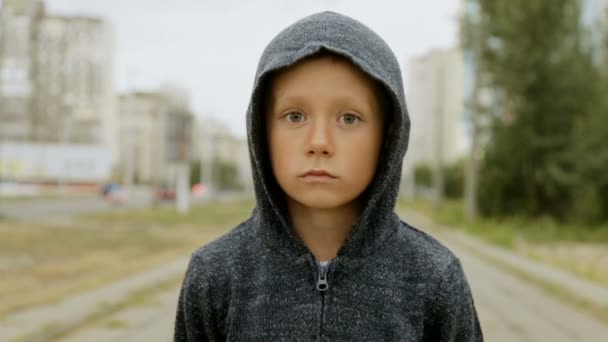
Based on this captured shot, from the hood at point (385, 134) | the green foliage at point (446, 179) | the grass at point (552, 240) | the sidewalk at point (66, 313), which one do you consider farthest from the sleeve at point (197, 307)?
the green foliage at point (446, 179)

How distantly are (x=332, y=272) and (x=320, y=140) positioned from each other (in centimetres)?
27

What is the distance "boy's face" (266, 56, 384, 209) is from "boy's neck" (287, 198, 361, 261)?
0.06 m

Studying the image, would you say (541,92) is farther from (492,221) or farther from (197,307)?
(197,307)

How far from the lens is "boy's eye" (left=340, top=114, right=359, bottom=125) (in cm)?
170

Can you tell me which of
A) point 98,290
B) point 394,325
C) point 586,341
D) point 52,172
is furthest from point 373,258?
point 52,172

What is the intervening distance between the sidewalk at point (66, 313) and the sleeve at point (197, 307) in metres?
4.91

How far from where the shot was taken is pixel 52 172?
219ft

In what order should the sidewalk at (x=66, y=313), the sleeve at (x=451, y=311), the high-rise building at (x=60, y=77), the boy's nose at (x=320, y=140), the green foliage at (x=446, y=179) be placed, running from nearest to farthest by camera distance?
the boy's nose at (x=320, y=140), the sleeve at (x=451, y=311), the sidewalk at (x=66, y=313), the green foliage at (x=446, y=179), the high-rise building at (x=60, y=77)

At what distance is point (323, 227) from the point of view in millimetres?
1790

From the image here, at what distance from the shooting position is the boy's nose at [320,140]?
165 cm

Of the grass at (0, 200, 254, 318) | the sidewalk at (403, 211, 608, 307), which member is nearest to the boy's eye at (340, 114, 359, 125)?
the grass at (0, 200, 254, 318)

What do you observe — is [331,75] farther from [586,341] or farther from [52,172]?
[52,172]

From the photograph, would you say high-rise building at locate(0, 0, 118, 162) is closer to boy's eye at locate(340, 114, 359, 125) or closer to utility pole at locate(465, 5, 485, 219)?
utility pole at locate(465, 5, 485, 219)

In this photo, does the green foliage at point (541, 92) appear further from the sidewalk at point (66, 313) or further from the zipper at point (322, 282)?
the zipper at point (322, 282)
